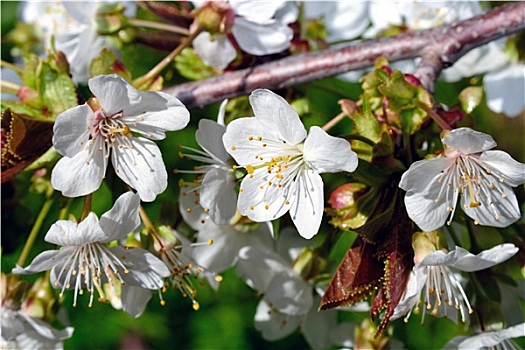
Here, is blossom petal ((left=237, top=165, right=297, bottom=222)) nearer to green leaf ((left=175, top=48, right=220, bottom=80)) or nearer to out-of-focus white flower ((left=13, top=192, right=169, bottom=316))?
out-of-focus white flower ((left=13, top=192, right=169, bottom=316))

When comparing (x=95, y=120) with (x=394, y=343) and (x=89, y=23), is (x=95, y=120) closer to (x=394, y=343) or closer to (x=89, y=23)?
(x=89, y=23)

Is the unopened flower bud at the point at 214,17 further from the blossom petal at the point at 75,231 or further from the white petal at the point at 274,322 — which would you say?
the white petal at the point at 274,322

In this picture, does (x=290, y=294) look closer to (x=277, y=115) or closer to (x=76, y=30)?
(x=277, y=115)

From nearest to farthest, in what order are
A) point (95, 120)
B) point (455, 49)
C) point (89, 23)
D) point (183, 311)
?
point (95, 120) < point (455, 49) < point (89, 23) < point (183, 311)

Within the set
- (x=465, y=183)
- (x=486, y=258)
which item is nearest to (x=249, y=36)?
(x=465, y=183)

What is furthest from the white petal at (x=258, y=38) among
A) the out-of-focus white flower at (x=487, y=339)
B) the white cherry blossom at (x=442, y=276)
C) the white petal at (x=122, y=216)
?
the out-of-focus white flower at (x=487, y=339)

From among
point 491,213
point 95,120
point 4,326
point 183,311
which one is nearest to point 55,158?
point 95,120
